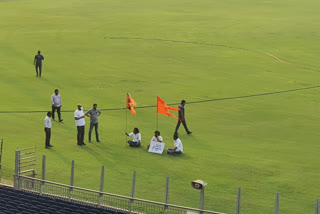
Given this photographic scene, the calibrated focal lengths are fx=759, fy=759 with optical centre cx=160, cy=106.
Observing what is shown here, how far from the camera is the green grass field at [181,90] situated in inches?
973

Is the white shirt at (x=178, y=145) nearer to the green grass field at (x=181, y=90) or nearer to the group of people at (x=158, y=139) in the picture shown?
the group of people at (x=158, y=139)

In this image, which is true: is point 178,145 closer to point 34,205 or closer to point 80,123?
point 80,123

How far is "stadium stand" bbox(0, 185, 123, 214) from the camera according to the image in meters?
21.7

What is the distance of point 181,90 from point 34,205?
63.4 ft

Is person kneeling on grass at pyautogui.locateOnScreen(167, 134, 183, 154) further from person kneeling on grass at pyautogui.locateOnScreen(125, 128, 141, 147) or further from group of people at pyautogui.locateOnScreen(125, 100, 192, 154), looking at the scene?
person kneeling on grass at pyautogui.locateOnScreen(125, 128, 141, 147)

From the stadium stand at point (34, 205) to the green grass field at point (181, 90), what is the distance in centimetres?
124

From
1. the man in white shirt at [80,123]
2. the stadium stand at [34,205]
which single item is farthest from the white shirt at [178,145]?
the stadium stand at [34,205]

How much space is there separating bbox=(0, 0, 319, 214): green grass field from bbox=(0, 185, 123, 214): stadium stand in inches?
48.7

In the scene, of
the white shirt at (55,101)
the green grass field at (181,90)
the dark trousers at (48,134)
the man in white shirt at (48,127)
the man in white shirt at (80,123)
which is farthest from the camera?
the white shirt at (55,101)

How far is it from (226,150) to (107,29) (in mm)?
37043

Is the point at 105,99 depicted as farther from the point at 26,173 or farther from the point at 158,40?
the point at 158,40

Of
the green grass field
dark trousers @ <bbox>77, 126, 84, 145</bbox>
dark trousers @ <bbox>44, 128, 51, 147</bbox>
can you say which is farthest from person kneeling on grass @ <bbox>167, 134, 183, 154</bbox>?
dark trousers @ <bbox>44, 128, 51, 147</bbox>

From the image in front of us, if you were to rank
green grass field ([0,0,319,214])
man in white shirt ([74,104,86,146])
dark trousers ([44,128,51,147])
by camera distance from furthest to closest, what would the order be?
man in white shirt ([74,104,86,146]), dark trousers ([44,128,51,147]), green grass field ([0,0,319,214])

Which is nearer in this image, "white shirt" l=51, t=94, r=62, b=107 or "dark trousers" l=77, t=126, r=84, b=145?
"dark trousers" l=77, t=126, r=84, b=145
